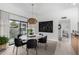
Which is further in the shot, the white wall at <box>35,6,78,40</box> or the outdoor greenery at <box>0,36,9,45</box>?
the outdoor greenery at <box>0,36,9,45</box>

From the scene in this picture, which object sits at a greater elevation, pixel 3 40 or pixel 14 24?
pixel 14 24

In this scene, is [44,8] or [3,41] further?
[3,41]

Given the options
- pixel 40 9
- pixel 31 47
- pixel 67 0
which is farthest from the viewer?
pixel 31 47

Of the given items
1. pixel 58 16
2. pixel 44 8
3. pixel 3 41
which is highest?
pixel 44 8

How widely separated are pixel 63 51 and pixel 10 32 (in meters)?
1.93

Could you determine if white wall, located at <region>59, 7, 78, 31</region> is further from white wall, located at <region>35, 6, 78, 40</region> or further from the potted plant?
the potted plant

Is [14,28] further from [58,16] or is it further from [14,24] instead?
[58,16]

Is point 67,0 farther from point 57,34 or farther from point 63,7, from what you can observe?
point 57,34

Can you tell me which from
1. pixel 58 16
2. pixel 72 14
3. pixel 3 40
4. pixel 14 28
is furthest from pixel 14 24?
pixel 72 14

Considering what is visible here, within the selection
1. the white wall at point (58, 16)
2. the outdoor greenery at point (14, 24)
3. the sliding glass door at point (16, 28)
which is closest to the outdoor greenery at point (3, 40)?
the sliding glass door at point (16, 28)

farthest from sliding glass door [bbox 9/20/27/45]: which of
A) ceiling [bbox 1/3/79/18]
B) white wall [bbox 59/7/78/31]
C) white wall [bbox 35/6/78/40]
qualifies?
white wall [bbox 59/7/78/31]

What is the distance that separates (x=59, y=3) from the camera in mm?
3395

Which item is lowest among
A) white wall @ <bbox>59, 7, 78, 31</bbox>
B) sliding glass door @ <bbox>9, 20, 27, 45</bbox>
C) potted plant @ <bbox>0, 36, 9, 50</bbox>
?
potted plant @ <bbox>0, 36, 9, 50</bbox>
